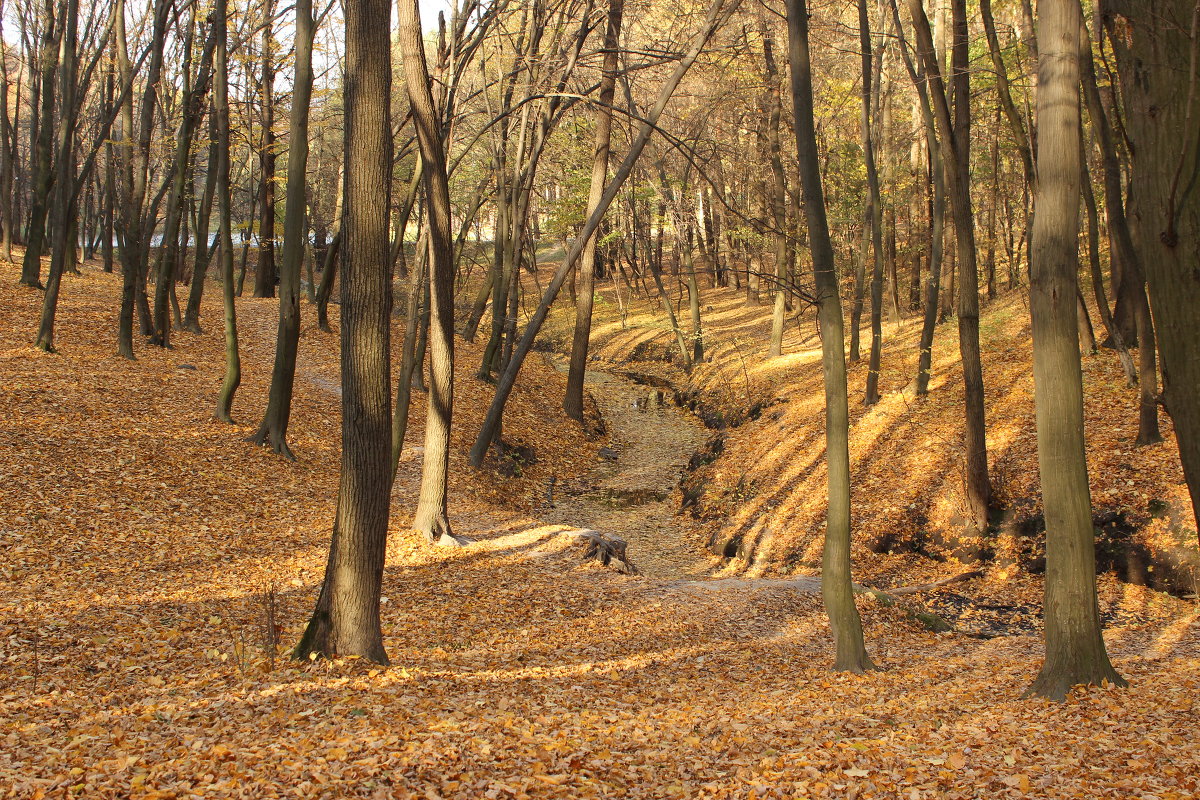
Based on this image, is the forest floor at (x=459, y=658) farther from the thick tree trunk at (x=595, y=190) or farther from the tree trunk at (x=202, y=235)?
the thick tree trunk at (x=595, y=190)

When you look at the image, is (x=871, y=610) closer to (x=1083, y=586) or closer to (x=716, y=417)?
(x=1083, y=586)

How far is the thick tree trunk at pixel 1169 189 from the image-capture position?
17.4 ft

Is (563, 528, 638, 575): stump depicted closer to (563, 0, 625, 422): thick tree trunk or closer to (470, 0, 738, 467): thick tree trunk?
(470, 0, 738, 467): thick tree trunk

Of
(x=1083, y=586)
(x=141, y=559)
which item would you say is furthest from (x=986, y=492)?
(x=141, y=559)

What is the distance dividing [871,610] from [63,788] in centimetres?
813

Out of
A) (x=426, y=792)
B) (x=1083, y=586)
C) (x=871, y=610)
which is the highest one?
(x=1083, y=586)

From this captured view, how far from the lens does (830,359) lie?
6898 mm

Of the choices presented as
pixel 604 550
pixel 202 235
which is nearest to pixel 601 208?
pixel 604 550

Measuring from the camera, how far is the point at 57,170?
19.2m

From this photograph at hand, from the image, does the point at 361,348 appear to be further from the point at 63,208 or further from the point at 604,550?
the point at 63,208

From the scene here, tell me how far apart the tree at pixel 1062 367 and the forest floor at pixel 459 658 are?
0.43m

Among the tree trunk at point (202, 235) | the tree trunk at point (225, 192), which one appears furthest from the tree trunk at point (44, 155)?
the tree trunk at point (225, 192)

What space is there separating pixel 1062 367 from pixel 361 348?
16.4 feet

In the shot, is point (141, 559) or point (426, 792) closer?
point (426, 792)
